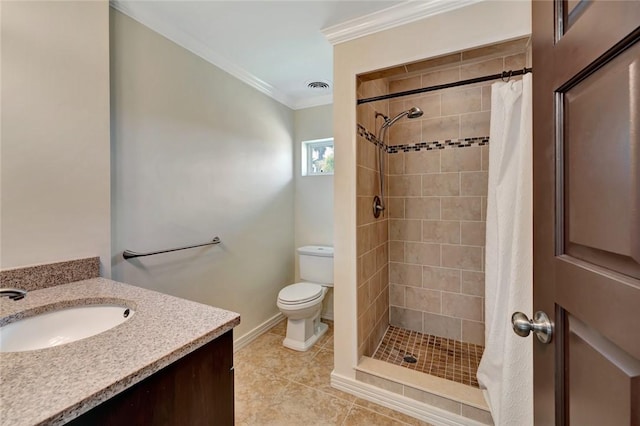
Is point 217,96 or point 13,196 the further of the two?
point 217,96

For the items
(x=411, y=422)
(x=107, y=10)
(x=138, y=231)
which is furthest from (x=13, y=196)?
(x=411, y=422)

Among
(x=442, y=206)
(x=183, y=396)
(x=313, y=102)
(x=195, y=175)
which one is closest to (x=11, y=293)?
(x=183, y=396)

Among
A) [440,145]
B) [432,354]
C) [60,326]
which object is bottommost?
[432,354]

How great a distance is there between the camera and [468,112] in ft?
6.68

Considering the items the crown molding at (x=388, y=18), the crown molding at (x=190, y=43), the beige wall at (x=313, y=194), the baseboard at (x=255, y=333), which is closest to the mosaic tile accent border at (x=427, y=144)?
the crown molding at (x=388, y=18)

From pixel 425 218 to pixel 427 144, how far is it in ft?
2.03

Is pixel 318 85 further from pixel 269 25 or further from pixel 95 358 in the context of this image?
pixel 95 358

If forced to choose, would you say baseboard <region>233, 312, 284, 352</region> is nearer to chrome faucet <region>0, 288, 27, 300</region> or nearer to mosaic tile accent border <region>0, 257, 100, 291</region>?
mosaic tile accent border <region>0, 257, 100, 291</region>

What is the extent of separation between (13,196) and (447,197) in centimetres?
251

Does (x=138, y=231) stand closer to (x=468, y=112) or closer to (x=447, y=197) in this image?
(x=447, y=197)

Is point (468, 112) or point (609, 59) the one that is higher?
point (468, 112)

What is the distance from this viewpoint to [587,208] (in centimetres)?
51

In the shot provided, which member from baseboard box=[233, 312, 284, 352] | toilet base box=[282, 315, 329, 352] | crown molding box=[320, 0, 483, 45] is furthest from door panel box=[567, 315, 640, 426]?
baseboard box=[233, 312, 284, 352]

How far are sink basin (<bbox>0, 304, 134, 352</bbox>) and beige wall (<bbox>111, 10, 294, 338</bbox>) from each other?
0.54 m
